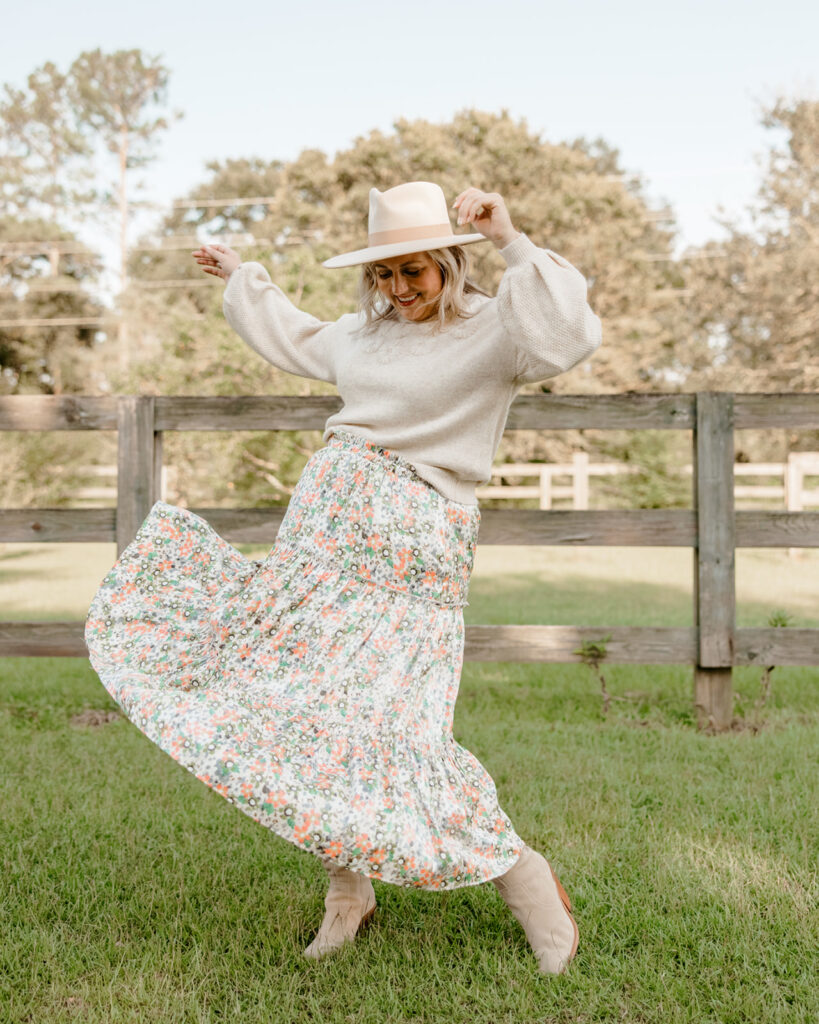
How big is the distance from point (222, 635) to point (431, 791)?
23.7 inches

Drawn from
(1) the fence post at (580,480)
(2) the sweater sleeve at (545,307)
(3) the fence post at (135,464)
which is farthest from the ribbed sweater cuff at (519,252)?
(1) the fence post at (580,480)

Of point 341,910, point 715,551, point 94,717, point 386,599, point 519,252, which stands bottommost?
point 94,717

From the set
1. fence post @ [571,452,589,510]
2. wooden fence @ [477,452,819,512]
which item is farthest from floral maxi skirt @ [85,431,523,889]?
fence post @ [571,452,589,510]

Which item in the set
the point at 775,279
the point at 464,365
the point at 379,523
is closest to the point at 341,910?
the point at 379,523

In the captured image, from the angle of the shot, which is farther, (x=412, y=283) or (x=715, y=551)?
(x=715, y=551)

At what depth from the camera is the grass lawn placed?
7.01 ft

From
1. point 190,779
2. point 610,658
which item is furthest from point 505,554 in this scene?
point 190,779

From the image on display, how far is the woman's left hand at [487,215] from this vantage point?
2.01 metres

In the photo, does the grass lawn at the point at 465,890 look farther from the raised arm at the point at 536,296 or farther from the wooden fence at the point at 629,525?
the raised arm at the point at 536,296

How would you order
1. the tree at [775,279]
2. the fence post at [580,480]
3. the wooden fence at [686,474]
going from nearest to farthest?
the wooden fence at [686,474] < the fence post at [580,480] < the tree at [775,279]

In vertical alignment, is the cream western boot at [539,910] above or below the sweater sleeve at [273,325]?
below

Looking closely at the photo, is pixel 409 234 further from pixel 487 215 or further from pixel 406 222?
pixel 487 215

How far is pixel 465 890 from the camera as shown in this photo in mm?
2717

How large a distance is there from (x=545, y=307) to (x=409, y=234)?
0.42 metres
